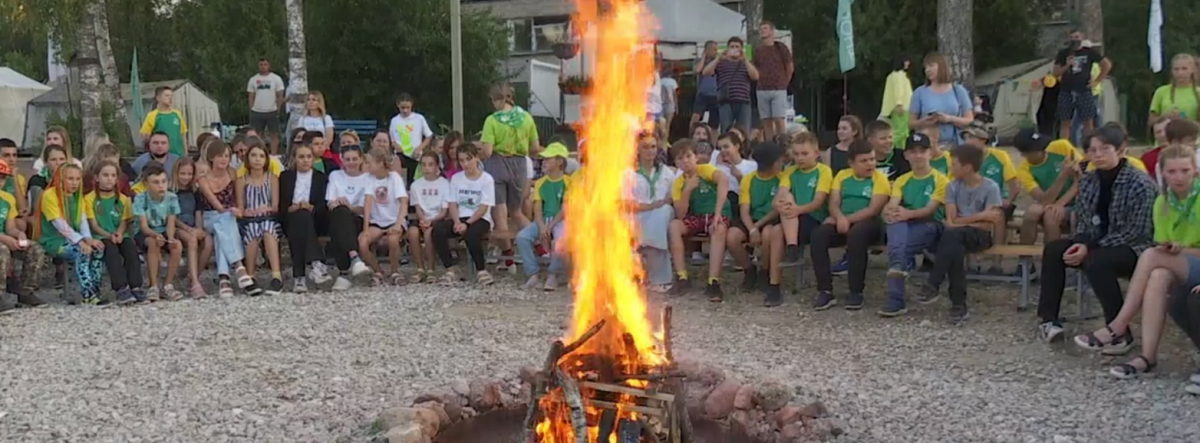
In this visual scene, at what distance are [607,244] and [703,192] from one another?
4.17 metres

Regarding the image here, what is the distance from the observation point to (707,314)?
8.28 metres

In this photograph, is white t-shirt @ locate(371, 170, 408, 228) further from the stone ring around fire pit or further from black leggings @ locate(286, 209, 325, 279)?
the stone ring around fire pit

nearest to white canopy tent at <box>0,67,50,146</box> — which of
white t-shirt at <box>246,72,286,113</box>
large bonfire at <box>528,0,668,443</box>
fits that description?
white t-shirt at <box>246,72,286,113</box>

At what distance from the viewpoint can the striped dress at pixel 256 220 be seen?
32.0 feet

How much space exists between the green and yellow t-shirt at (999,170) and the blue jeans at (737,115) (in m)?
4.62

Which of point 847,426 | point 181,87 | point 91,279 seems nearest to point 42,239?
point 91,279

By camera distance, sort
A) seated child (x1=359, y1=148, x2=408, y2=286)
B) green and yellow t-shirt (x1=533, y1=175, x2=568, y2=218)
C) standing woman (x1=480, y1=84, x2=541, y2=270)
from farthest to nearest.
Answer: standing woman (x1=480, y1=84, x2=541, y2=270) < seated child (x1=359, y1=148, x2=408, y2=286) < green and yellow t-shirt (x1=533, y1=175, x2=568, y2=218)

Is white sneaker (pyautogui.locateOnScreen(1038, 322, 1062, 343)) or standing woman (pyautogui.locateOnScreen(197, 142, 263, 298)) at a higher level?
standing woman (pyautogui.locateOnScreen(197, 142, 263, 298))

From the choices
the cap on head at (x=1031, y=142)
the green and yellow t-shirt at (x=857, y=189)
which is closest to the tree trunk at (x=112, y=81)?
the green and yellow t-shirt at (x=857, y=189)

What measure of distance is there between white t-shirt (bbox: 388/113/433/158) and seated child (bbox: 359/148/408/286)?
7.59ft

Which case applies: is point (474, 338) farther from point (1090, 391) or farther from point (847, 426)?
point (1090, 391)

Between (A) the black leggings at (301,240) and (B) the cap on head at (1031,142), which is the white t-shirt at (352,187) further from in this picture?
(B) the cap on head at (1031,142)

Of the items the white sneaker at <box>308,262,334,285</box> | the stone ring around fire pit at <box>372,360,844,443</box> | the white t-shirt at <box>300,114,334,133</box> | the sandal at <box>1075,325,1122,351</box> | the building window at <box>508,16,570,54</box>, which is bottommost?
the stone ring around fire pit at <box>372,360,844,443</box>

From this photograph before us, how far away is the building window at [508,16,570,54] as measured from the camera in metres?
36.0
